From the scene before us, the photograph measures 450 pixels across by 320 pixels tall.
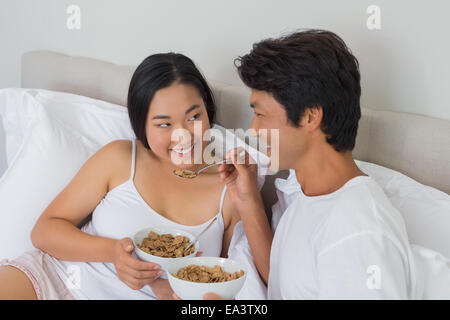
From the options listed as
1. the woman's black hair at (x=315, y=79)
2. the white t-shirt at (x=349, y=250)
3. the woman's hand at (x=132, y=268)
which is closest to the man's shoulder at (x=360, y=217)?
the white t-shirt at (x=349, y=250)

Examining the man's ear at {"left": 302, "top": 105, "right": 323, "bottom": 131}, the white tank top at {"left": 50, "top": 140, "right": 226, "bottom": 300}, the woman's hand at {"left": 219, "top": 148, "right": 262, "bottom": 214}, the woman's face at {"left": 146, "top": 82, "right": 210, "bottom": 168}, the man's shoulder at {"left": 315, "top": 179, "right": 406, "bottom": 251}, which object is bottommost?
the white tank top at {"left": 50, "top": 140, "right": 226, "bottom": 300}

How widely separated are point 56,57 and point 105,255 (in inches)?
47.2

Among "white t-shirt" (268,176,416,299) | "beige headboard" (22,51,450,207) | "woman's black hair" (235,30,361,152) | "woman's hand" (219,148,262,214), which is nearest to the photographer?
"white t-shirt" (268,176,416,299)

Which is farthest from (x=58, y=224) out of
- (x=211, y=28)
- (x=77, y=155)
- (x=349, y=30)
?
(x=349, y=30)

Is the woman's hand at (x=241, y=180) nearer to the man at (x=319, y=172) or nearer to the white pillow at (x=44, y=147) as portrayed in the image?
the man at (x=319, y=172)

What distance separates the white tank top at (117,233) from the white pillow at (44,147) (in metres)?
0.19

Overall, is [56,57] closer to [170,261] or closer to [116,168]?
[116,168]

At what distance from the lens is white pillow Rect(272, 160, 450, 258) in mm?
1177

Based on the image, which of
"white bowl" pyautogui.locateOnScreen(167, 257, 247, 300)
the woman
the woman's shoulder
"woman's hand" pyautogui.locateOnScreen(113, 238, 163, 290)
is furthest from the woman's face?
"white bowl" pyautogui.locateOnScreen(167, 257, 247, 300)

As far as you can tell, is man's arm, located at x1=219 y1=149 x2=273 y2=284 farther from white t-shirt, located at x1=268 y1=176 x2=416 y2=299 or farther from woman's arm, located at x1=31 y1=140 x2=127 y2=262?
woman's arm, located at x1=31 y1=140 x2=127 y2=262

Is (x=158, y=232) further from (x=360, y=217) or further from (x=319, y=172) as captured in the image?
(x=360, y=217)

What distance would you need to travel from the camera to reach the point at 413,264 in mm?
971

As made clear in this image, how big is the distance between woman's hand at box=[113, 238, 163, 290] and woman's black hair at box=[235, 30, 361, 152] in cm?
48

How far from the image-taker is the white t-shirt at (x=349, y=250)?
36.8 inches
